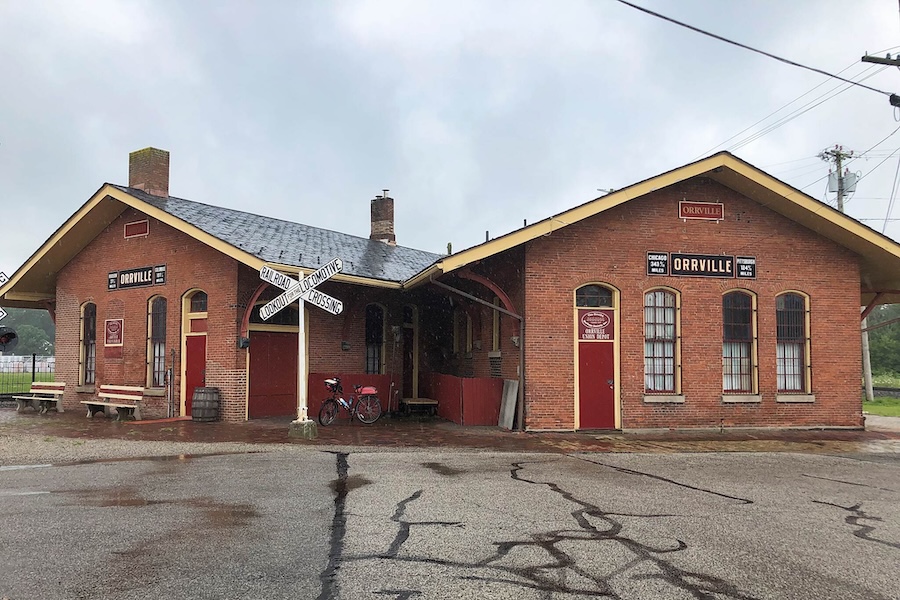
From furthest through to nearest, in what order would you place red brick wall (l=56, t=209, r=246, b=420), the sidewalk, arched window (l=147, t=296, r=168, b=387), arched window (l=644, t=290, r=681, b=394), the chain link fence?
the chain link fence < arched window (l=147, t=296, r=168, b=387) < red brick wall (l=56, t=209, r=246, b=420) < arched window (l=644, t=290, r=681, b=394) < the sidewalk

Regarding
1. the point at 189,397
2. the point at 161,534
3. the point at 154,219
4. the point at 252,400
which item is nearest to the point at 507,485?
the point at 161,534

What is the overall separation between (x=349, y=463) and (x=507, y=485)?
2.58 meters

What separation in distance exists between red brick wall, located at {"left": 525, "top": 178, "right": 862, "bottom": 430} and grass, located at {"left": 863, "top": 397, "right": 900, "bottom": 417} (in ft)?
25.0

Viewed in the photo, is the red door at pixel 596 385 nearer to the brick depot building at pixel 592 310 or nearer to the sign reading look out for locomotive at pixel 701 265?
the brick depot building at pixel 592 310

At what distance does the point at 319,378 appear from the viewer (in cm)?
1741

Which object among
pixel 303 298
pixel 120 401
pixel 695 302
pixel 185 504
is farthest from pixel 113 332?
pixel 695 302

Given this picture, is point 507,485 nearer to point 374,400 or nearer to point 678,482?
point 678,482

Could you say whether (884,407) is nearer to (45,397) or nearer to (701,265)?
(701,265)

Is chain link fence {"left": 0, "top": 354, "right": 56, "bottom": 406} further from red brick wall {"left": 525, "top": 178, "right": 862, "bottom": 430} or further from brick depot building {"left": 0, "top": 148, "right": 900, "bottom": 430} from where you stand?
red brick wall {"left": 525, "top": 178, "right": 862, "bottom": 430}

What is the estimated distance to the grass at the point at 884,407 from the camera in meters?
22.5

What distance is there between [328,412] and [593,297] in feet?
19.0

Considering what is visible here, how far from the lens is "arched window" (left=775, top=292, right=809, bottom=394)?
616 inches

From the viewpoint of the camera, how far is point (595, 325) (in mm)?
14836

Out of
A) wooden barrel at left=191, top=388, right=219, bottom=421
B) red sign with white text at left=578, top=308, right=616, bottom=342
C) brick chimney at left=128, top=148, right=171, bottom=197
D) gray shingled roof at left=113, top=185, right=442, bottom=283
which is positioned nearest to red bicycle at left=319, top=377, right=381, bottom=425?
wooden barrel at left=191, top=388, right=219, bottom=421
